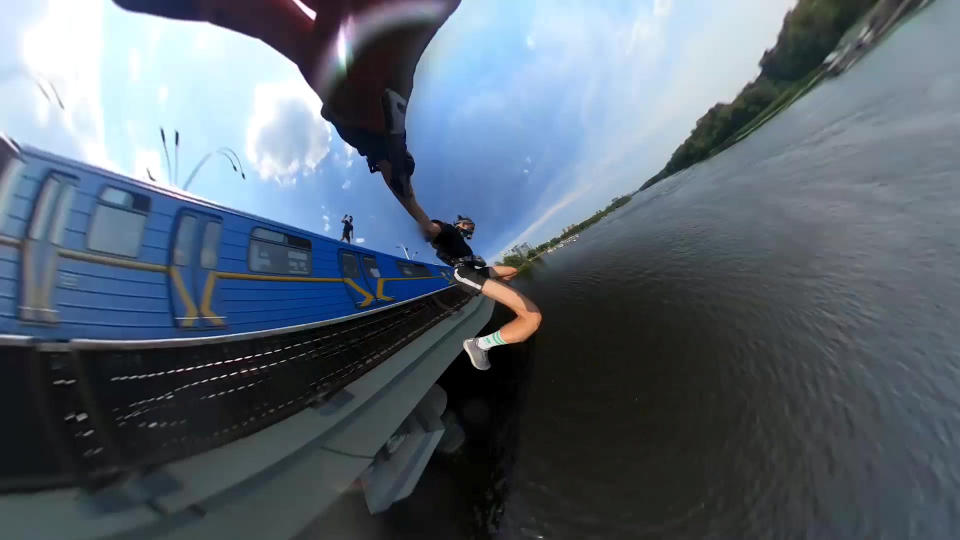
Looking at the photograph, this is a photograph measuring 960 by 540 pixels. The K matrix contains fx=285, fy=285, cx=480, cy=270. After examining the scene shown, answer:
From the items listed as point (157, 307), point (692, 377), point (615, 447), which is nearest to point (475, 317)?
point (615, 447)

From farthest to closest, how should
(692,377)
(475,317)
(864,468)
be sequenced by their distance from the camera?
(475,317) < (692,377) < (864,468)

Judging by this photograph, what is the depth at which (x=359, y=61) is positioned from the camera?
Result: 74 cm

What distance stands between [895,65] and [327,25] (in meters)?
9.43

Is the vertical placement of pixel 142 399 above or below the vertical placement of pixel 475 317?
above

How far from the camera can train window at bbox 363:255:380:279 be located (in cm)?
110

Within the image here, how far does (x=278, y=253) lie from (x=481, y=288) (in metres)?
1.02

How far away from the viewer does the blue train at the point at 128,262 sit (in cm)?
44

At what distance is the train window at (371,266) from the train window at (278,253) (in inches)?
9.4

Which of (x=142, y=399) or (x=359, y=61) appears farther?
(x=359, y=61)

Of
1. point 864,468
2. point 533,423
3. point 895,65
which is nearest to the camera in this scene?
point 864,468

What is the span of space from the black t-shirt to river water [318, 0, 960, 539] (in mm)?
1172

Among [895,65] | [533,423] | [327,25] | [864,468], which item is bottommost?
[864,468]

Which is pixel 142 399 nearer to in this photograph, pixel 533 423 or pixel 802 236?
pixel 533 423

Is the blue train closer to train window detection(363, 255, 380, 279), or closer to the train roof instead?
the train roof
